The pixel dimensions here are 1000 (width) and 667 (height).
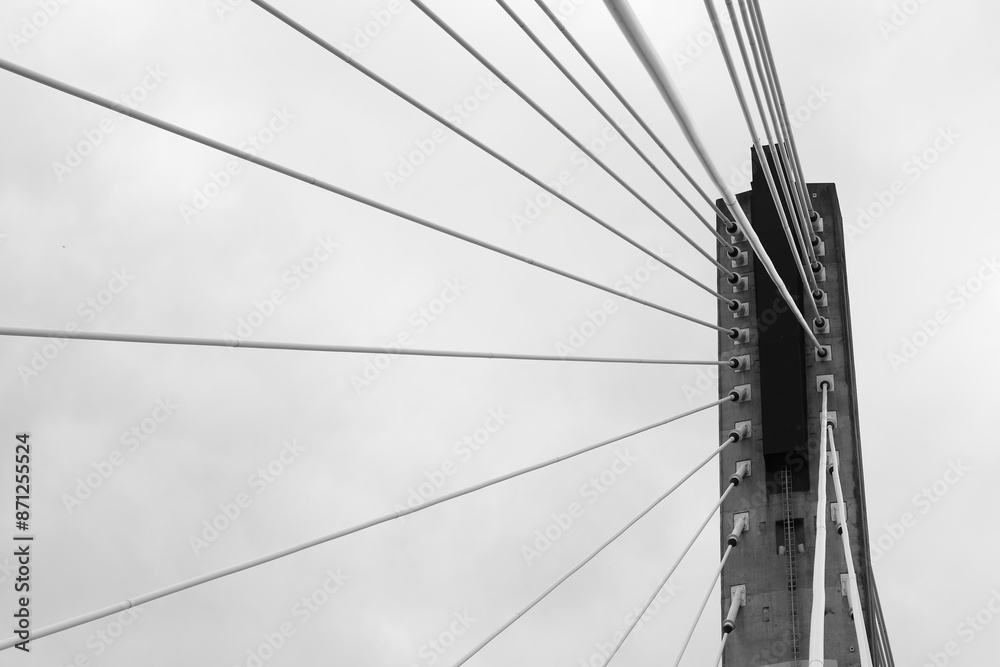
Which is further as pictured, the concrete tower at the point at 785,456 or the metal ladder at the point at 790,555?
the concrete tower at the point at 785,456

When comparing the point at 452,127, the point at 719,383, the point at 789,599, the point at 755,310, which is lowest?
the point at 789,599

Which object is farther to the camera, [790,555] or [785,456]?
[785,456]

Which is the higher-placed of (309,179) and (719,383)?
(309,179)

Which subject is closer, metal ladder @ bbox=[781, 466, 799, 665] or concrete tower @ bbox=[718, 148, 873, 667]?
metal ladder @ bbox=[781, 466, 799, 665]

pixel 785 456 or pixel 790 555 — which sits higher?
pixel 785 456

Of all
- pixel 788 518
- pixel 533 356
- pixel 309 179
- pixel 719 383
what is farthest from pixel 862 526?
pixel 309 179

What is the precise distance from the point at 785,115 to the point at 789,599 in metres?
7.36

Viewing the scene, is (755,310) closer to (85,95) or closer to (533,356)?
(533,356)

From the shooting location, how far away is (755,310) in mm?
18875

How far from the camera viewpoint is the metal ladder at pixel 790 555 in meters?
16.9

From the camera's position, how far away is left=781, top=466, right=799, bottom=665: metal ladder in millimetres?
16891

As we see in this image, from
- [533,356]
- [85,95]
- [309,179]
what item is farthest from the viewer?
[533,356]

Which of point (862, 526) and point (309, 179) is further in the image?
point (862, 526)

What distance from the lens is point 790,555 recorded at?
56.9 ft
